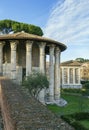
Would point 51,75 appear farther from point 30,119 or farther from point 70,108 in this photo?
point 30,119

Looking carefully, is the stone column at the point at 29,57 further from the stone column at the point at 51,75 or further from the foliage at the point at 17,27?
the foliage at the point at 17,27

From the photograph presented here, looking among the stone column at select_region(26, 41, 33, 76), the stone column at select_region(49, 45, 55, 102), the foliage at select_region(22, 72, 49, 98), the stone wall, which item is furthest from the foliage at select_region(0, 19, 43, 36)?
the stone wall

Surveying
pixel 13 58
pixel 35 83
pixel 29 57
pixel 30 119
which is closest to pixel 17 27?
pixel 13 58

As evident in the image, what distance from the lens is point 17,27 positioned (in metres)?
52.5

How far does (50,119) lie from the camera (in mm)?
8594

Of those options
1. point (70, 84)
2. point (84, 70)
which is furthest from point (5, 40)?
point (84, 70)

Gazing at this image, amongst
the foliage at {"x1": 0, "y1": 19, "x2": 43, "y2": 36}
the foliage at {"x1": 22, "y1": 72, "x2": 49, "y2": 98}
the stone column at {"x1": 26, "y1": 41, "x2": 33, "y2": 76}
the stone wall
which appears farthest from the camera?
the foliage at {"x1": 0, "y1": 19, "x2": 43, "y2": 36}

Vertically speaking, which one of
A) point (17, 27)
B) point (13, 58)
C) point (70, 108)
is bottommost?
point (70, 108)

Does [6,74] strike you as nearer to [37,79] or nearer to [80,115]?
[37,79]

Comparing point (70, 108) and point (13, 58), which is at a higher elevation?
point (13, 58)

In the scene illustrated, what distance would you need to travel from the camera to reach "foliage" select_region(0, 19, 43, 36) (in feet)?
163

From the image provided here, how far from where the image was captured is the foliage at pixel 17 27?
49.5 m

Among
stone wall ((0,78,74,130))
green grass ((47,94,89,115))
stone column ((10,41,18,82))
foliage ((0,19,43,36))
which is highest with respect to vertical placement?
foliage ((0,19,43,36))

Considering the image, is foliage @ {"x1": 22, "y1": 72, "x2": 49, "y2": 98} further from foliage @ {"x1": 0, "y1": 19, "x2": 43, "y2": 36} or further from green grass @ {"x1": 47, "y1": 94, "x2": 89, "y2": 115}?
foliage @ {"x1": 0, "y1": 19, "x2": 43, "y2": 36}
